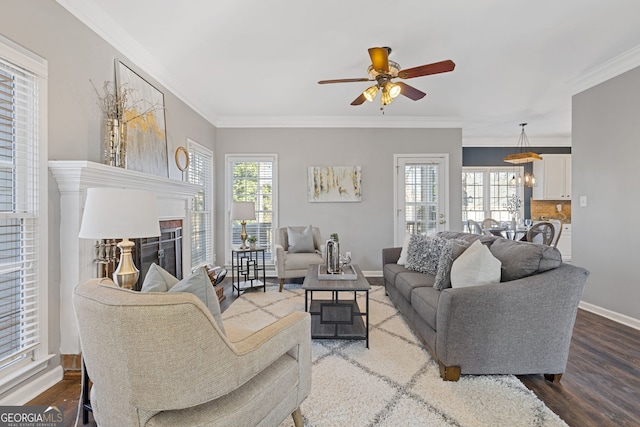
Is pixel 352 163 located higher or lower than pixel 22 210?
higher

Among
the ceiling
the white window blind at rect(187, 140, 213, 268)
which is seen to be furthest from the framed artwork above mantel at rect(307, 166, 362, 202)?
the white window blind at rect(187, 140, 213, 268)

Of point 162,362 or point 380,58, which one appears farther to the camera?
point 380,58

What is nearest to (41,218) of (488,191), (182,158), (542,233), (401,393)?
(182,158)

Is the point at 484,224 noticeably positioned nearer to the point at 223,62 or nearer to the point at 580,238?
the point at 580,238

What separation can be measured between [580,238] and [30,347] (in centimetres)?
535

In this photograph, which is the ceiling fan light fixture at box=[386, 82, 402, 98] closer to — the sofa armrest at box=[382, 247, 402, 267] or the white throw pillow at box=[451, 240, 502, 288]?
the white throw pillow at box=[451, 240, 502, 288]

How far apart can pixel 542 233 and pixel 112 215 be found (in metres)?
5.23

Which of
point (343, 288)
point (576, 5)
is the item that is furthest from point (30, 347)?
point (576, 5)

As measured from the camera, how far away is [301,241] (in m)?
4.72

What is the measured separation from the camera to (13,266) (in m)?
1.81

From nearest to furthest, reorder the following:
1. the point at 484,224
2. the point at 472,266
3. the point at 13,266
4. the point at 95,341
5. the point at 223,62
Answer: the point at 95,341
the point at 13,266
the point at 472,266
the point at 223,62
the point at 484,224

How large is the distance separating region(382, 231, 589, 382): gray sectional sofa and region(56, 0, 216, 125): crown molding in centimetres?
329

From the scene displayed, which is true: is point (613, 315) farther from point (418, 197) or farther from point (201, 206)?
point (201, 206)

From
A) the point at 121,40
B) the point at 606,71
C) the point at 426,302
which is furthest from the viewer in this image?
the point at 606,71
